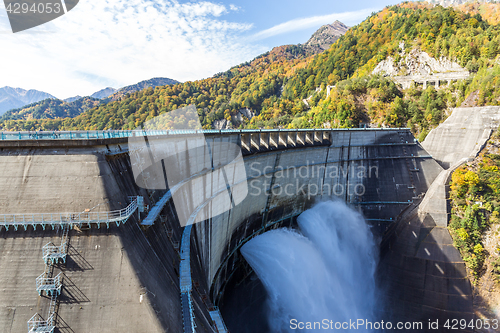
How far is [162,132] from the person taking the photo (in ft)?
46.7

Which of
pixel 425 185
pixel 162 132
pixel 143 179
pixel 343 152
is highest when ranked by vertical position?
pixel 162 132

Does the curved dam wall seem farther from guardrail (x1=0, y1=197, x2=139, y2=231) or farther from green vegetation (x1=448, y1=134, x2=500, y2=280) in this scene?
green vegetation (x1=448, y1=134, x2=500, y2=280)

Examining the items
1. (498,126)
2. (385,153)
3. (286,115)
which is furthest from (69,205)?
(286,115)

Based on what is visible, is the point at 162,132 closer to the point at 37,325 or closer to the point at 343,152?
the point at 37,325

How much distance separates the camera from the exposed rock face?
4406cm

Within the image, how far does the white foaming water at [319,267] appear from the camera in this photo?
21266 mm

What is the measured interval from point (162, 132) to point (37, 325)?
9.42 metres
